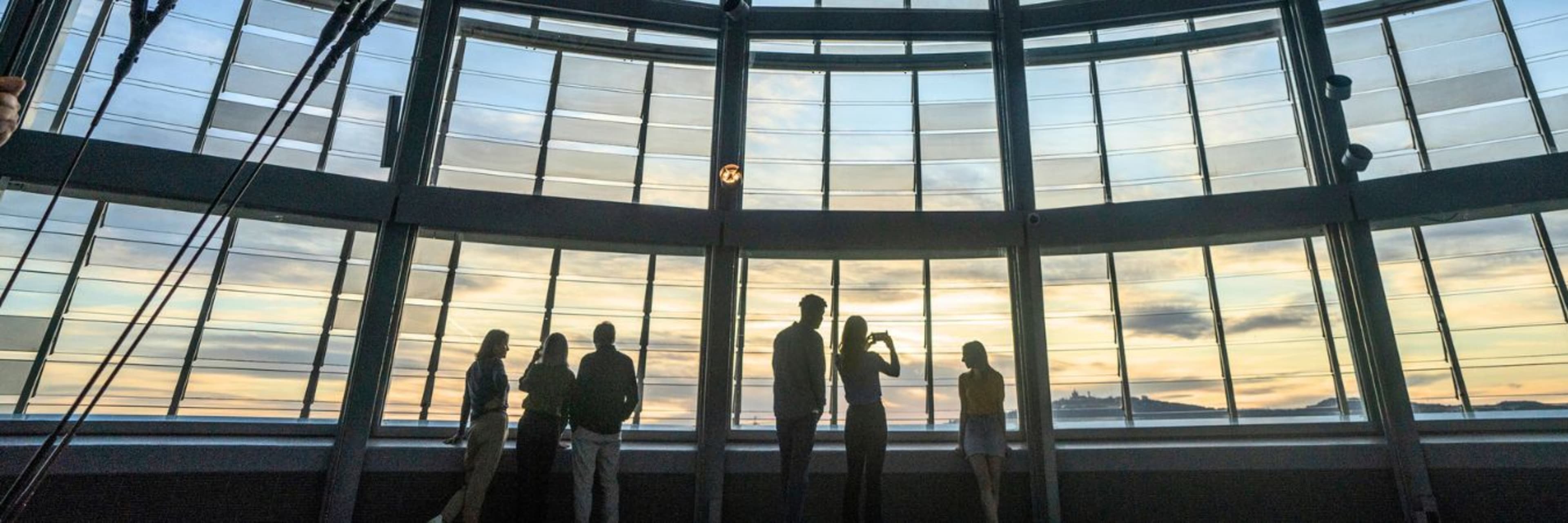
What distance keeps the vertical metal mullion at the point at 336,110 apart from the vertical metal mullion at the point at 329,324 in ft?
2.20

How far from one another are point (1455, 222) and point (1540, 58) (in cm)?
151

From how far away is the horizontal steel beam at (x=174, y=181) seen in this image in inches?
175

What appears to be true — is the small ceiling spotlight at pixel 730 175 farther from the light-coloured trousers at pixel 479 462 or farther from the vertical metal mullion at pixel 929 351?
the light-coloured trousers at pixel 479 462

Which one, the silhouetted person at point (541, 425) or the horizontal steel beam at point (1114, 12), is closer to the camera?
the silhouetted person at point (541, 425)

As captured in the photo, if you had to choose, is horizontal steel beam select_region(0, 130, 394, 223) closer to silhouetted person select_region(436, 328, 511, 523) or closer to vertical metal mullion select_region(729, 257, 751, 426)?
silhouetted person select_region(436, 328, 511, 523)

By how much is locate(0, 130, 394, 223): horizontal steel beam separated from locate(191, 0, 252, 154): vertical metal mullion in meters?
0.57

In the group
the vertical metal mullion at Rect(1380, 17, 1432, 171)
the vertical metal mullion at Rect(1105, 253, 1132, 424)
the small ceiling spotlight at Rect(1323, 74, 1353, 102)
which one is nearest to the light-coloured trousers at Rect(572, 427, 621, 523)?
the vertical metal mullion at Rect(1105, 253, 1132, 424)

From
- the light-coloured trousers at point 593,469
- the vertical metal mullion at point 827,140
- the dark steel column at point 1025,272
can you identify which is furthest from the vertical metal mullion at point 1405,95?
the light-coloured trousers at point 593,469

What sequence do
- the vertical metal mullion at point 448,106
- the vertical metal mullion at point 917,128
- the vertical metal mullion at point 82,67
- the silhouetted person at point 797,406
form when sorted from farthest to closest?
the vertical metal mullion at point 917,128
the vertical metal mullion at point 448,106
the vertical metal mullion at point 82,67
the silhouetted person at point 797,406

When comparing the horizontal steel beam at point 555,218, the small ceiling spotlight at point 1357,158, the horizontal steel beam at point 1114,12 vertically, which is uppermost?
the horizontal steel beam at point 1114,12

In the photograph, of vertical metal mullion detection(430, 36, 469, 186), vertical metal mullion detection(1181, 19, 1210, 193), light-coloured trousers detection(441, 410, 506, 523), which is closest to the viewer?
light-coloured trousers detection(441, 410, 506, 523)

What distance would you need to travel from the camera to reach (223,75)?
5434mm

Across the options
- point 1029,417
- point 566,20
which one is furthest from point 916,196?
point 566,20

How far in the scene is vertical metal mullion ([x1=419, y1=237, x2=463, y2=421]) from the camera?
5277mm
